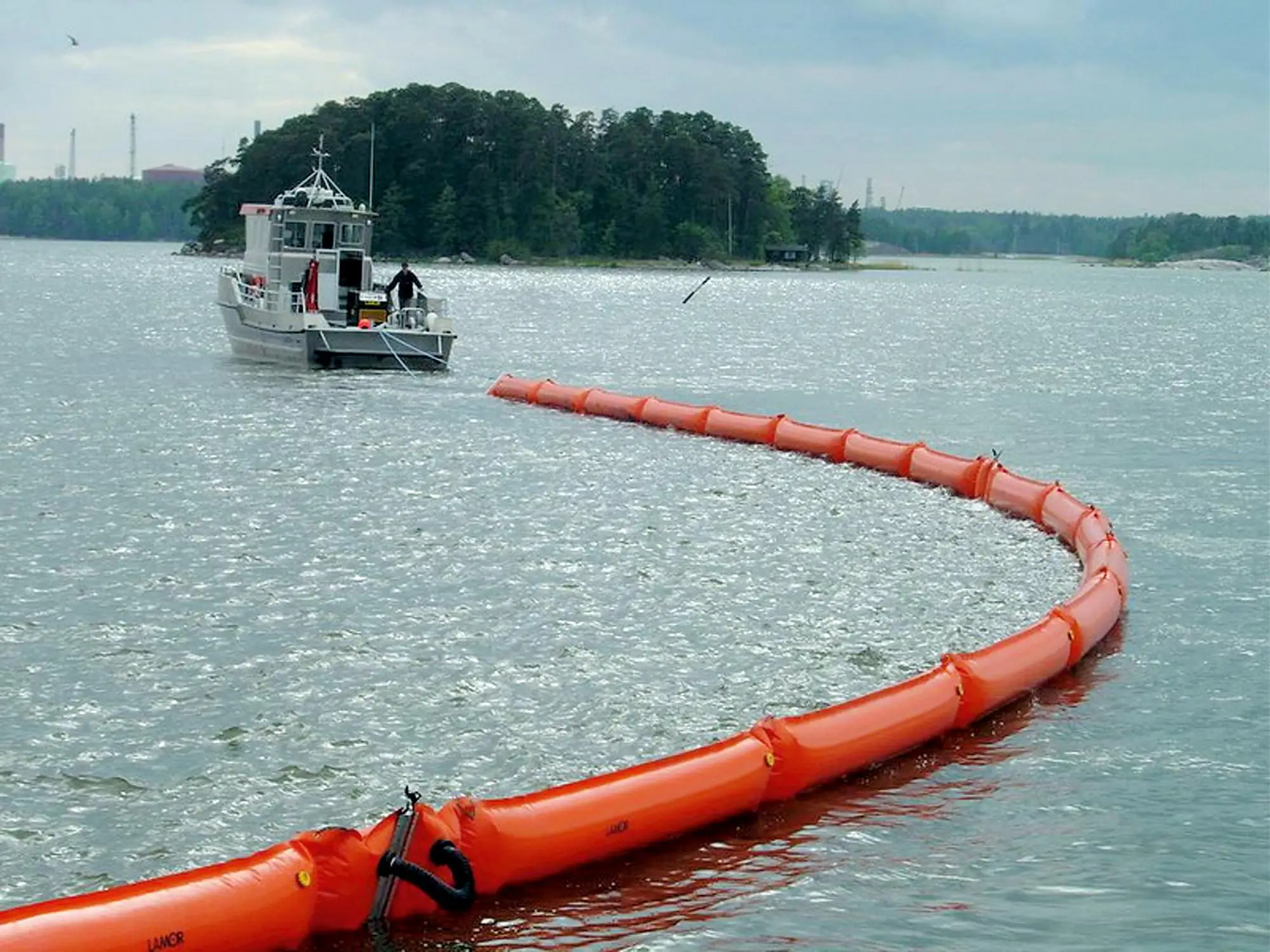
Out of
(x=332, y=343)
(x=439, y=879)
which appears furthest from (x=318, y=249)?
(x=439, y=879)

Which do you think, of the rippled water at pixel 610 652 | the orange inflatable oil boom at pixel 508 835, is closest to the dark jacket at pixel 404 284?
the rippled water at pixel 610 652

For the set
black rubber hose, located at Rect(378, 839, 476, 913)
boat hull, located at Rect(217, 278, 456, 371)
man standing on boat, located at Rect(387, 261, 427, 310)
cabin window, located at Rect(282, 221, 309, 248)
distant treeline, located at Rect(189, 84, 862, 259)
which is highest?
distant treeline, located at Rect(189, 84, 862, 259)

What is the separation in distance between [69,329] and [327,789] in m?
60.4

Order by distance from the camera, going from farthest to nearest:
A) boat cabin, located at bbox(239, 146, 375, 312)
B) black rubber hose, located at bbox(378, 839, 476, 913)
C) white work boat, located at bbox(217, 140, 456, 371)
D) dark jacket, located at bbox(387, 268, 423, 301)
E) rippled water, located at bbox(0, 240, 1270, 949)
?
boat cabin, located at bbox(239, 146, 375, 312)
dark jacket, located at bbox(387, 268, 423, 301)
white work boat, located at bbox(217, 140, 456, 371)
rippled water, located at bbox(0, 240, 1270, 949)
black rubber hose, located at bbox(378, 839, 476, 913)

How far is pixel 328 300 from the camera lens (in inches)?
1791

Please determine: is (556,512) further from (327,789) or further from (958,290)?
(958,290)

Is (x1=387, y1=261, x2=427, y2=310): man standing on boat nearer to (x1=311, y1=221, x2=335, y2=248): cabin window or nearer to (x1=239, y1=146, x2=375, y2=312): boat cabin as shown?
(x1=239, y1=146, x2=375, y2=312): boat cabin

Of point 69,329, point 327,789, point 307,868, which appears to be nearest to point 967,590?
point 327,789

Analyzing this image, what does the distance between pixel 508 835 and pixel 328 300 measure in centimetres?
3601

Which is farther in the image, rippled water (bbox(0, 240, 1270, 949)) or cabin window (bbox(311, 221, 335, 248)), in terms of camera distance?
cabin window (bbox(311, 221, 335, 248))

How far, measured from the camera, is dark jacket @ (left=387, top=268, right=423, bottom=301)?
44781 mm

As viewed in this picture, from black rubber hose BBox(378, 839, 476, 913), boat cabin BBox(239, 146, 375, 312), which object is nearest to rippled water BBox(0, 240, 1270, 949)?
black rubber hose BBox(378, 839, 476, 913)

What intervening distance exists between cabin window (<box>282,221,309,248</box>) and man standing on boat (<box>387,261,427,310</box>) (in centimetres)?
275

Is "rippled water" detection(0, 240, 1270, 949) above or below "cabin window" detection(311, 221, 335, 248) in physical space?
below
